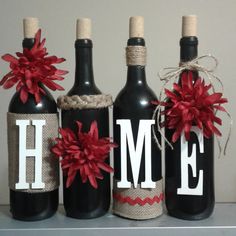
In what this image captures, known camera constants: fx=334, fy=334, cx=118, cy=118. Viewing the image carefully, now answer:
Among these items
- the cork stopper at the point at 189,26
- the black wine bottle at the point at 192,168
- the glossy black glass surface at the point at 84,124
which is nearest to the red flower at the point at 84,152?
the glossy black glass surface at the point at 84,124

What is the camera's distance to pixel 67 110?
576 mm

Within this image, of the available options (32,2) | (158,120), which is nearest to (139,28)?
(158,120)

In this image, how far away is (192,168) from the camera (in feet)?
1.87

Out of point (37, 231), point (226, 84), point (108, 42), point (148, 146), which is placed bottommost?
point (37, 231)

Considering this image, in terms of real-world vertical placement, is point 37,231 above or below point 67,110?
below

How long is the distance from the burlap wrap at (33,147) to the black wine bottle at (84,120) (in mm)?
23

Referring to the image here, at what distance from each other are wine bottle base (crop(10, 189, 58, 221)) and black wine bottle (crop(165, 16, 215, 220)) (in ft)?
0.74

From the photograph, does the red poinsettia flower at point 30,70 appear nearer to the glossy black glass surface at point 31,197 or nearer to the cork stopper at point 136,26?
the glossy black glass surface at point 31,197

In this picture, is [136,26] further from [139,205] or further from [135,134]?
[139,205]

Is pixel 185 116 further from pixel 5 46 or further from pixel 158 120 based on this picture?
pixel 5 46

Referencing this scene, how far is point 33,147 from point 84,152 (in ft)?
0.31

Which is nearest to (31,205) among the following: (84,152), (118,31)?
(84,152)

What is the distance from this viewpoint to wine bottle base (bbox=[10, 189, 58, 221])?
57 centimetres

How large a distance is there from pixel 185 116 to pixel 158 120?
5cm
